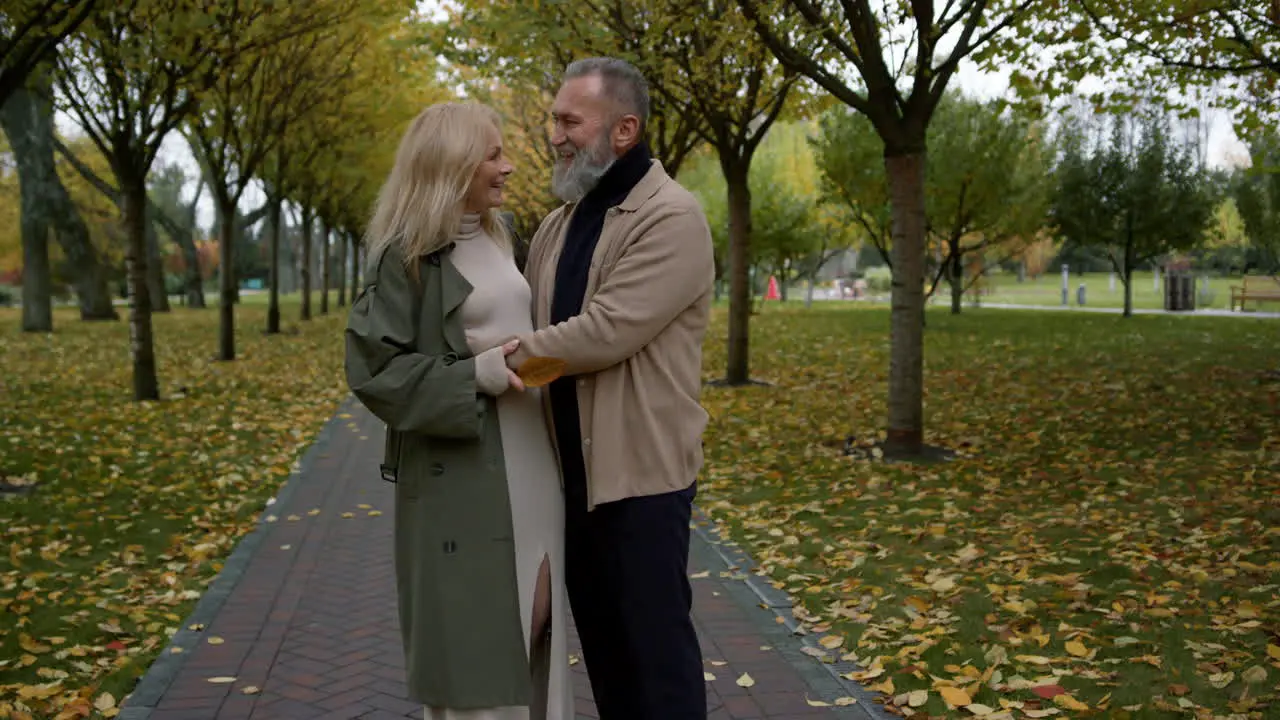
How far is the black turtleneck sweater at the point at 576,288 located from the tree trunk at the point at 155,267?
29.5 meters

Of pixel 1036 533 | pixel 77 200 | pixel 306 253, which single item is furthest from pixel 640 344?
pixel 77 200

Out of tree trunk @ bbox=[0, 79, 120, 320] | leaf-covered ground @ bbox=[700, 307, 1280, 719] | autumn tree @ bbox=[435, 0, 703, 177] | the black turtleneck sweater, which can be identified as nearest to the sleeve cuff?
the black turtleneck sweater

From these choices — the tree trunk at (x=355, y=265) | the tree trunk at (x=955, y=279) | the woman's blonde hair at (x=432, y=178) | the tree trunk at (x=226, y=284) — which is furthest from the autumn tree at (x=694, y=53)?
the tree trunk at (x=355, y=265)

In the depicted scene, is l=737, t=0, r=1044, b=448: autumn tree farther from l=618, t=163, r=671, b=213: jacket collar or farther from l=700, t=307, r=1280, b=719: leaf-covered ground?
l=618, t=163, r=671, b=213: jacket collar

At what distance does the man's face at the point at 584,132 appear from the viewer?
2.94 metres

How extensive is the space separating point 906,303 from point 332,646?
5.91m

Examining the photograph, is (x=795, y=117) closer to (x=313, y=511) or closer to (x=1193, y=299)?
(x=313, y=511)

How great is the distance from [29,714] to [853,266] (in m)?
84.6

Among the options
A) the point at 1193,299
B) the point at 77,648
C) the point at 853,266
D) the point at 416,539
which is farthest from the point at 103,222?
the point at 853,266

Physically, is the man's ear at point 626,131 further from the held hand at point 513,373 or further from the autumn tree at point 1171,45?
the autumn tree at point 1171,45

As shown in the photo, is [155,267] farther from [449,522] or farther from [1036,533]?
[449,522]

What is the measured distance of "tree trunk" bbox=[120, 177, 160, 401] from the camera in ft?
42.7

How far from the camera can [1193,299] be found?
33.3 meters

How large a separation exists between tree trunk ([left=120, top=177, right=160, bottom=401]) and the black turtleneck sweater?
1119cm
